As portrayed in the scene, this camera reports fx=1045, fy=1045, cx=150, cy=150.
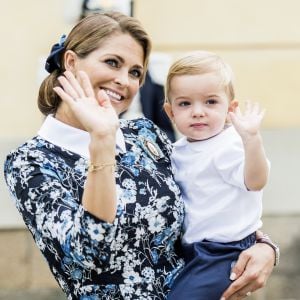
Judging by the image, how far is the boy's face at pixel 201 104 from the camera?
3.13 metres

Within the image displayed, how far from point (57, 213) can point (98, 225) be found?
151mm

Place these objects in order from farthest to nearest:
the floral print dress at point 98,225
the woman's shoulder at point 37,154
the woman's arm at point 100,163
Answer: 1. the woman's shoulder at point 37,154
2. the floral print dress at point 98,225
3. the woman's arm at point 100,163

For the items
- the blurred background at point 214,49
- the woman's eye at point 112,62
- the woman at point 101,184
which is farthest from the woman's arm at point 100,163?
the blurred background at point 214,49

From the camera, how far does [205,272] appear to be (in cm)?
307

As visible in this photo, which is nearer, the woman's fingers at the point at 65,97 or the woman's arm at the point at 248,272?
the woman's fingers at the point at 65,97

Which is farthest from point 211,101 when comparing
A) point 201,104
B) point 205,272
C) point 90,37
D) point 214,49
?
point 214,49

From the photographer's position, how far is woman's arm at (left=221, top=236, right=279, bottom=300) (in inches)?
120

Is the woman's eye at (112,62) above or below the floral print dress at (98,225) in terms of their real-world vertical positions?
above

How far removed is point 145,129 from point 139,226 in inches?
20.2

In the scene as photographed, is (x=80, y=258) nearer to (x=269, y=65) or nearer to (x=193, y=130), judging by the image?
(x=193, y=130)

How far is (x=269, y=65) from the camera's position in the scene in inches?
270

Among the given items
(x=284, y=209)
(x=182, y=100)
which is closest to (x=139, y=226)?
(x=182, y=100)

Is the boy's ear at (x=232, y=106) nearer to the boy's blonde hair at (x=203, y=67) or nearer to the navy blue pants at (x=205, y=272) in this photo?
the boy's blonde hair at (x=203, y=67)

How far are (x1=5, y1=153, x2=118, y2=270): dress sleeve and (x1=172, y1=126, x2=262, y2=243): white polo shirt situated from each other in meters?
0.35
